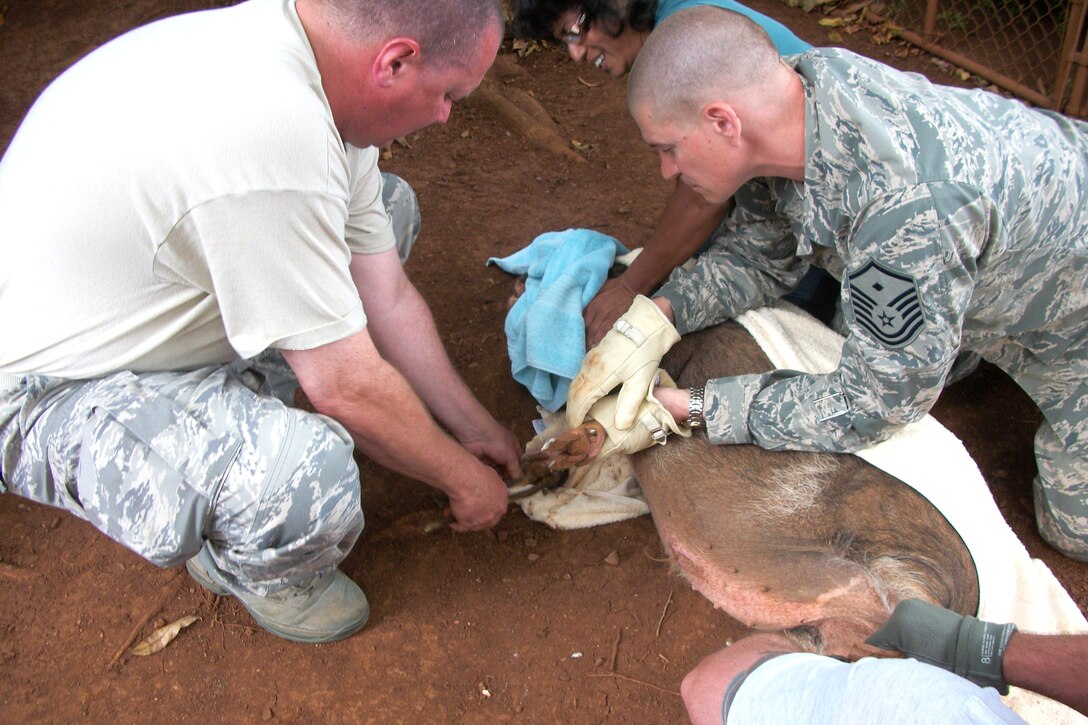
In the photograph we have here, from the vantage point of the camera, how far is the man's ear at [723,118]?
7.42 ft

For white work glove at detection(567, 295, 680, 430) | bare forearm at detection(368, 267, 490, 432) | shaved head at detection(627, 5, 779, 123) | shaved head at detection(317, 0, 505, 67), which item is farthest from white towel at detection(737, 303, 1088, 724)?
shaved head at detection(317, 0, 505, 67)

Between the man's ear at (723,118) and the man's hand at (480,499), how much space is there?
1.12m

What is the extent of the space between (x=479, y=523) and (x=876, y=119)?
153 cm

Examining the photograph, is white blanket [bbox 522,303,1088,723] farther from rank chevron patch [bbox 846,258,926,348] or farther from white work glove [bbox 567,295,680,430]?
white work glove [bbox 567,295,680,430]

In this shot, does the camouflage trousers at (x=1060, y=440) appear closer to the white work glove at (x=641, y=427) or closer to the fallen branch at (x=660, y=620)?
the white work glove at (x=641, y=427)

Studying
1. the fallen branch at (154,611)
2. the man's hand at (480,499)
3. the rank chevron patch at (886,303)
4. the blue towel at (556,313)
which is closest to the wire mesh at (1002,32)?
the blue towel at (556,313)

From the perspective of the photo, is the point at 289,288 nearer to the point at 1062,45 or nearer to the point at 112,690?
the point at 112,690

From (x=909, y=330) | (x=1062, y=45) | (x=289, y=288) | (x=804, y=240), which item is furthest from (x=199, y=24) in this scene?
(x=1062, y=45)

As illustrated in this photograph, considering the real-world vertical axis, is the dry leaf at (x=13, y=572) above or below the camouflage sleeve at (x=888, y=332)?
below

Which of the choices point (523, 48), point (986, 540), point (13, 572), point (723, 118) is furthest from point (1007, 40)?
point (13, 572)

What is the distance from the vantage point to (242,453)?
2.15 meters

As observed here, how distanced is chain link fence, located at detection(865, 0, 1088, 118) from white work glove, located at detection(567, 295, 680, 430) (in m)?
3.04

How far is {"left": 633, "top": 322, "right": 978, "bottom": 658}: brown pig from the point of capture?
2.29 meters

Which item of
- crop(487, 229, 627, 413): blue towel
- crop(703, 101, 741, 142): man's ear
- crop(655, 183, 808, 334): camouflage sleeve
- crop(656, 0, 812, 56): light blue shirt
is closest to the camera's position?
crop(703, 101, 741, 142): man's ear
